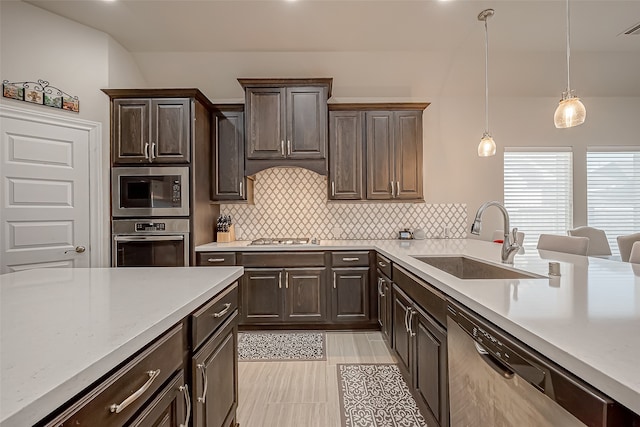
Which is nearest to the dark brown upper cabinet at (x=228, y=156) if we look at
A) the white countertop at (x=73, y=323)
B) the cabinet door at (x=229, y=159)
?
the cabinet door at (x=229, y=159)

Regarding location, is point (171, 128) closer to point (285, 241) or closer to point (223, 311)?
point (285, 241)

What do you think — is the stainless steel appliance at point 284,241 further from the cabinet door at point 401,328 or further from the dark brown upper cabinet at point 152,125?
the cabinet door at point 401,328

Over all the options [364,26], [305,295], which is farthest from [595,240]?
[364,26]

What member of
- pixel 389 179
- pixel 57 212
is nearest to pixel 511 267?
pixel 389 179

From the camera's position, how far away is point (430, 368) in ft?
5.31

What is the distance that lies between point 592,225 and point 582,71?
74.7 inches

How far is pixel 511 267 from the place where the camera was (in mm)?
1712

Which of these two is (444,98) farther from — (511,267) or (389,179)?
(511,267)

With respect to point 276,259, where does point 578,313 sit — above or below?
above

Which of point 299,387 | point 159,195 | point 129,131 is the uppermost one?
point 129,131

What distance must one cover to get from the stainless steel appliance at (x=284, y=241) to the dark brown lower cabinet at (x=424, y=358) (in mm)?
1438

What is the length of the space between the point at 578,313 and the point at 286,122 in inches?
118

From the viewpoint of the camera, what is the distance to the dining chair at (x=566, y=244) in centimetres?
232

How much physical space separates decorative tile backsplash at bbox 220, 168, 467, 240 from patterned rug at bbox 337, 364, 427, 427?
67.8 inches
